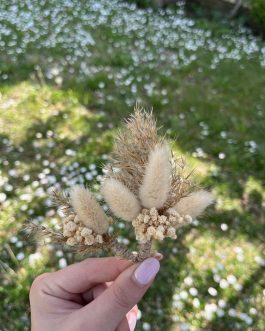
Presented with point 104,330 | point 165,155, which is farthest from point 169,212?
point 104,330

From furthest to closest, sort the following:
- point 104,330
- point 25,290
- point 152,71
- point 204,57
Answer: point 204,57 → point 152,71 → point 25,290 → point 104,330

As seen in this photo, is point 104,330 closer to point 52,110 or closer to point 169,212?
point 169,212

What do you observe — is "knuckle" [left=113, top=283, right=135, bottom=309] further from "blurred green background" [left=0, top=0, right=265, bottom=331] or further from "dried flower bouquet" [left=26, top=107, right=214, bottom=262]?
"blurred green background" [left=0, top=0, right=265, bottom=331]

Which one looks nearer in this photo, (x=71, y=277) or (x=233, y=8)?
(x=71, y=277)

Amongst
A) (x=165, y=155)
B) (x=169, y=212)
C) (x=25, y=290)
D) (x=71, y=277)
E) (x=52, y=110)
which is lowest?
(x=25, y=290)

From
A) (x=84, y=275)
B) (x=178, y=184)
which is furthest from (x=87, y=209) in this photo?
(x=84, y=275)

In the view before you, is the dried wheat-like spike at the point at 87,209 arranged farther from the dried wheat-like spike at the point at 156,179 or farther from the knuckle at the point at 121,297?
the knuckle at the point at 121,297
